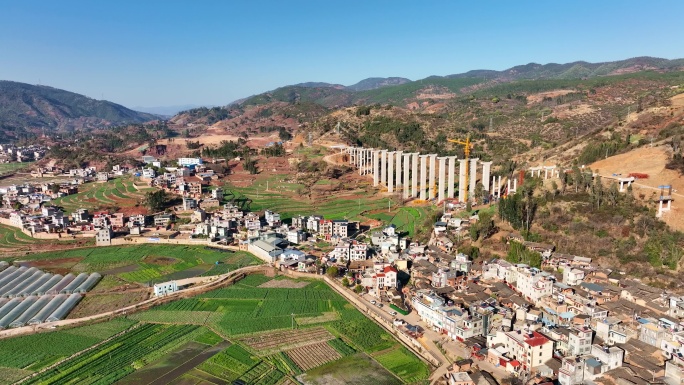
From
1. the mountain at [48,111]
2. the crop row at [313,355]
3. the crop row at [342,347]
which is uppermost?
the mountain at [48,111]

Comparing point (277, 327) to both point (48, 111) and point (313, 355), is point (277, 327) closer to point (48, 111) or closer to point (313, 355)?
point (313, 355)

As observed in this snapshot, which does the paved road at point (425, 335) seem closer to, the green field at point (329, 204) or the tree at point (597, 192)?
the green field at point (329, 204)

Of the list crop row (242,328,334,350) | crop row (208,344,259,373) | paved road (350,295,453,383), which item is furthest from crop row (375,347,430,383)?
crop row (208,344,259,373)

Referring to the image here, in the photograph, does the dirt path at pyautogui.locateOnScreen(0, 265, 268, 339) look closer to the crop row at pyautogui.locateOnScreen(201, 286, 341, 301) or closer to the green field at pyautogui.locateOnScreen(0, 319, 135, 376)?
the green field at pyautogui.locateOnScreen(0, 319, 135, 376)

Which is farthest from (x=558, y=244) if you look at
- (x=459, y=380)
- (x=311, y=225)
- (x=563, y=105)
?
(x=563, y=105)

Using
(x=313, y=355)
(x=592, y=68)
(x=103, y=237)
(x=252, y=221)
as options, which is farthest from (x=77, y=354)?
(x=592, y=68)

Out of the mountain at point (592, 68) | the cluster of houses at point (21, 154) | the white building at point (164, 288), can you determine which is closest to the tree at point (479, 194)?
the white building at point (164, 288)
